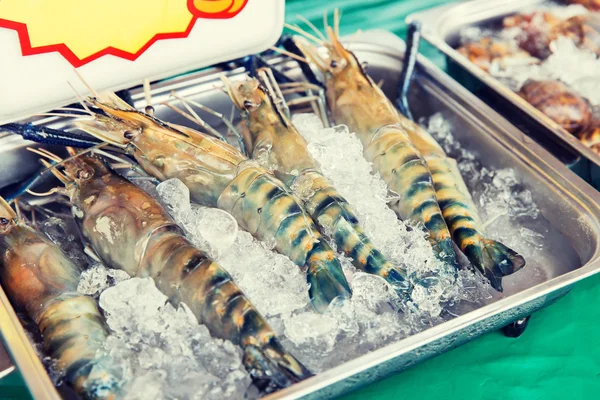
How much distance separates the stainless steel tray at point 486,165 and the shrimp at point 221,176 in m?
0.32

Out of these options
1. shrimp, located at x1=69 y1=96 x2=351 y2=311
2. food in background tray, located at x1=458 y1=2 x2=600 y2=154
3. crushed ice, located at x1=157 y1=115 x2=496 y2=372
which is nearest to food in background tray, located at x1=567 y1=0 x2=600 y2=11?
food in background tray, located at x1=458 y1=2 x2=600 y2=154

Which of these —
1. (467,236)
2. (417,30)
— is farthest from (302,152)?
(417,30)

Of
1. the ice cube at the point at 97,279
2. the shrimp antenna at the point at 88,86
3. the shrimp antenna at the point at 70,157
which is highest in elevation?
the shrimp antenna at the point at 88,86

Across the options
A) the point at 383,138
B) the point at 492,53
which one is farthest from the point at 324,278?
the point at 492,53

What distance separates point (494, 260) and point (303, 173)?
718mm

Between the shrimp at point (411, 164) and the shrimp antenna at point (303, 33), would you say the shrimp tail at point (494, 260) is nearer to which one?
the shrimp at point (411, 164)

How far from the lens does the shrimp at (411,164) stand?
6.42 ft

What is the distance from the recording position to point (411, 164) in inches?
85.9

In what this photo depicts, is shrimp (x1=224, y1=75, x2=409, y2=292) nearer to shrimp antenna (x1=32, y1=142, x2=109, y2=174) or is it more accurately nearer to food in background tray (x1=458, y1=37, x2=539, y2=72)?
shrimp antenna (x1=32, y1=142, x2=109, y2=174)

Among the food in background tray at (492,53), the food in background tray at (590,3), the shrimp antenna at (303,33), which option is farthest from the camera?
the food in background tray at (590,3)

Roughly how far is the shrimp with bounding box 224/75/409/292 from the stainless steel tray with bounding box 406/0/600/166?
36.7 inches

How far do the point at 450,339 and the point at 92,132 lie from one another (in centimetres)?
137

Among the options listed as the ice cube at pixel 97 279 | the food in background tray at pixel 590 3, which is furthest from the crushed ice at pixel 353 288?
the food in background tray at pixel 590 3

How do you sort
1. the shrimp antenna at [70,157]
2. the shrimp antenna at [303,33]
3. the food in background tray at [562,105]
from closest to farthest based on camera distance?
the shrimp antenna at [70,157]
the shrimp antenna at [303,33]
the food in background tray at [562,105]
